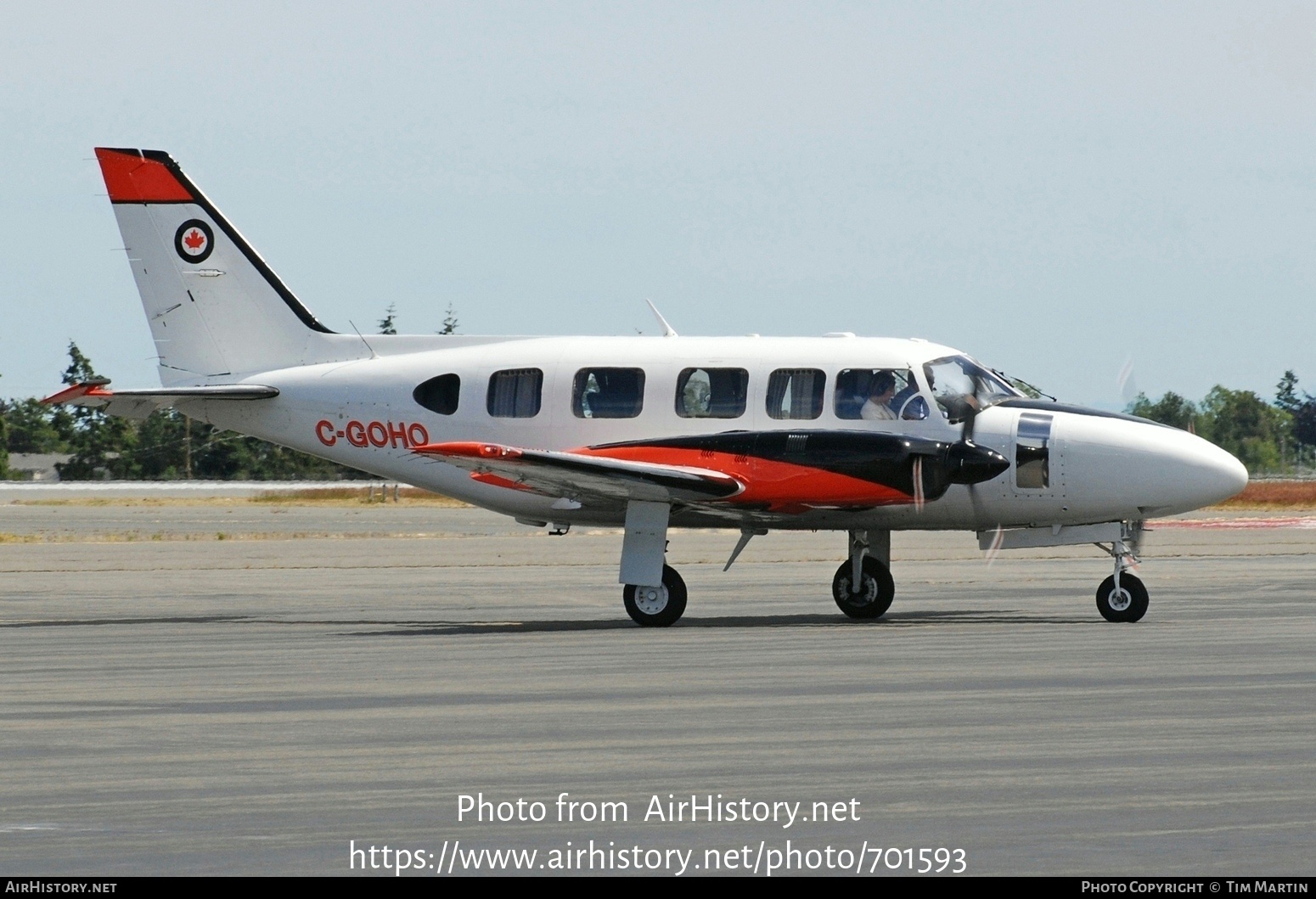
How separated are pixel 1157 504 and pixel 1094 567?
12336mm

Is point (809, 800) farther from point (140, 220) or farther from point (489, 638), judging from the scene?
point (140, 220)

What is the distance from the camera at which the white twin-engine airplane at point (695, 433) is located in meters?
19.9

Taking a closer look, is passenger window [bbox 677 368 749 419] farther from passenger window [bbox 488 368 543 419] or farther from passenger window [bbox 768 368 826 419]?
passenger window [bbox 488 368 543 419]

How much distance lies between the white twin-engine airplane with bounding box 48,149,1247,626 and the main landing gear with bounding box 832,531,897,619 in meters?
0.03

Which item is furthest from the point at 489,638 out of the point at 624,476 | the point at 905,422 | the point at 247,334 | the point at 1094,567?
the point at 1094,567

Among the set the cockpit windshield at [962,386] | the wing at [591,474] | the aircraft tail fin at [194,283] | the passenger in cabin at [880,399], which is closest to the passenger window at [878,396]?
the passenger in cabin at [880,399]

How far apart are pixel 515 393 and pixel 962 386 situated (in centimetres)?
533

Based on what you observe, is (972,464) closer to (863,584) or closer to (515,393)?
(863,584)

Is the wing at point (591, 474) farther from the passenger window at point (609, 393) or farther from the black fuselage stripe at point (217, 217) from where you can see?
the black fuselage stripe at point (217, 217)

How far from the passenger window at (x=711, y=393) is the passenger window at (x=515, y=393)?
5.99ft

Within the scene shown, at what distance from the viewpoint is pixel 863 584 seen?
2158 cm

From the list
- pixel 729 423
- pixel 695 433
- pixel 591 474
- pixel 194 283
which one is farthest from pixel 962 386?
pixel 194 283

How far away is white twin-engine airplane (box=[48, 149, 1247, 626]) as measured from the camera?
19.9 metres

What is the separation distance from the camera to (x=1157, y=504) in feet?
64.6
